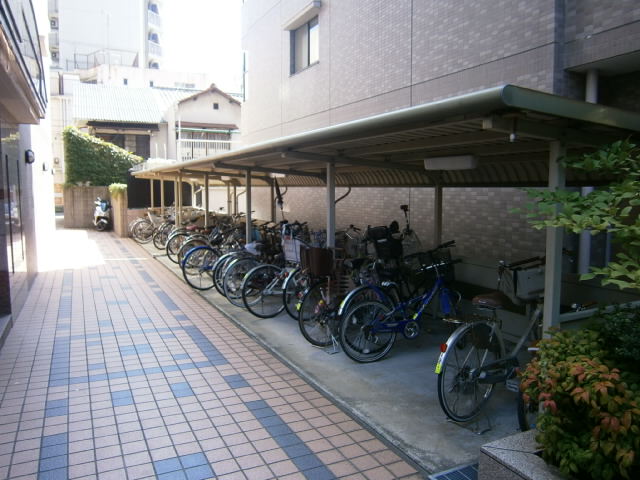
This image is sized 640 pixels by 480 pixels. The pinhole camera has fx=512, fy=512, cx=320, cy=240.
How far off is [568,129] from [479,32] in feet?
15.2

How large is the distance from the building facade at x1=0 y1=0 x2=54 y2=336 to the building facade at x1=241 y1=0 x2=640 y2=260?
5.73m

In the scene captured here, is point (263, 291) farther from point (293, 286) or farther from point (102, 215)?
point (102, 215)

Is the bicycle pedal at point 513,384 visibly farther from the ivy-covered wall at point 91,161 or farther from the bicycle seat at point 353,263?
the ivy-covered wall at point 91,161

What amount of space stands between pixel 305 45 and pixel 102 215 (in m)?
10.0

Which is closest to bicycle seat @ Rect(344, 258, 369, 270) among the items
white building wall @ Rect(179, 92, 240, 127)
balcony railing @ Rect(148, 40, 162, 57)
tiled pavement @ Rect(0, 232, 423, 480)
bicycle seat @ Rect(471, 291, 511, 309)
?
tiled pavement @ Rect(0, 232, 423, 480)

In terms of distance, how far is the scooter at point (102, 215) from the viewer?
1870cm

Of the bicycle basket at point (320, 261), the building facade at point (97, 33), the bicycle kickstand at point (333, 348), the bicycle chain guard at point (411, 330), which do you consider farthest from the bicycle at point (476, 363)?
the building facade at point (97, 33)

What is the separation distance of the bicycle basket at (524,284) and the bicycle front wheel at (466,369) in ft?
1.86

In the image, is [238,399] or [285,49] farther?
[285,49]

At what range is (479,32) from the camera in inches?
290

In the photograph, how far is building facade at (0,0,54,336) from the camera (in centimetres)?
474

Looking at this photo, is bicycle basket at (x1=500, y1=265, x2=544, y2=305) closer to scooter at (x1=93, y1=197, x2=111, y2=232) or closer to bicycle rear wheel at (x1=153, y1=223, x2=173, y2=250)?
bicycle rear wheel at (x1=153, y1=223, x2=173, y2=250)

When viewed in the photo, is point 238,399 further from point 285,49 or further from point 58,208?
point 58,208

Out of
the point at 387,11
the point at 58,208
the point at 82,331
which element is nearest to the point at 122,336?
the point at 82,331
